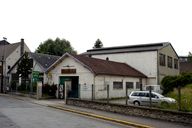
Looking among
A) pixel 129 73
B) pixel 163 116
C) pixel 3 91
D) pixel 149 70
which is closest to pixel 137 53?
pixel 149 70

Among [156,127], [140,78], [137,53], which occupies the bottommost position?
[156,127]

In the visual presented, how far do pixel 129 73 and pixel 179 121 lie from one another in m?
23.7

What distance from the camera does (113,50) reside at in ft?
166

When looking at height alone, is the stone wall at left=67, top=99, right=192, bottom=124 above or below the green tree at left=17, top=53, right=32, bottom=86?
below

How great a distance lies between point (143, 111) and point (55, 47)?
6580cm

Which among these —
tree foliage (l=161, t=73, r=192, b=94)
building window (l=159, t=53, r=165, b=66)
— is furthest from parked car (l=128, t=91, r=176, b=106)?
building window (l=159, t=53, r=165, b=66)

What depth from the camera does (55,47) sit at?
8244 centimetres

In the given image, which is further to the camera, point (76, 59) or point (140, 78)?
point (140, 78)

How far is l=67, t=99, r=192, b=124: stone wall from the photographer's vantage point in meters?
15.9

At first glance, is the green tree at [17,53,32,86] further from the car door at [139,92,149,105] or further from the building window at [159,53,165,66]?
the car door at [139,92,149,105]

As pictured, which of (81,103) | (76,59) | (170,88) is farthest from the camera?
(76,59)

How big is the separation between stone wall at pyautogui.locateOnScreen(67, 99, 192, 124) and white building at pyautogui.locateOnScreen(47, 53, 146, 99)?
23.5 feet

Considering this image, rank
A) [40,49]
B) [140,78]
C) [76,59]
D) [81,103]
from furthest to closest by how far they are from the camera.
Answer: [40,49] → [140,78] → [76,59] → [81,103]

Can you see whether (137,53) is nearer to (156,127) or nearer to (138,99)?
(138,99)
